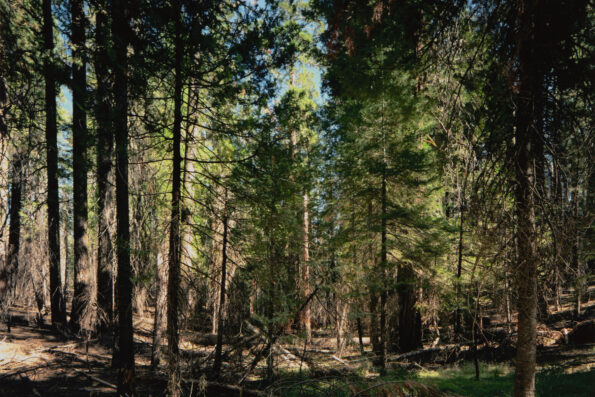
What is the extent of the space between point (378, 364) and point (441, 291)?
3.60 meters

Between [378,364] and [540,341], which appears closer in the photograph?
[378,364]

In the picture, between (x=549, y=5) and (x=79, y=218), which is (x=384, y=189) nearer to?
(x=549, y=5)

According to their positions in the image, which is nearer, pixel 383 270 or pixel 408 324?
pixel 383 270

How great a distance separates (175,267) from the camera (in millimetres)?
4688

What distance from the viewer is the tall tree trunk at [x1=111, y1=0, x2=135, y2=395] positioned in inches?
209

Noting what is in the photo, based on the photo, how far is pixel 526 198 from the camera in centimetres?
418

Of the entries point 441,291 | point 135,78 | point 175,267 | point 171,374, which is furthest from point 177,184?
point 441,291

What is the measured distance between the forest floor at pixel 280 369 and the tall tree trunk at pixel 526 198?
1492 millimetres

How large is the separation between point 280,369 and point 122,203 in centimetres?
587

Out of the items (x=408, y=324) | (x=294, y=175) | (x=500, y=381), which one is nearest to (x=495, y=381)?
(x=500, y=381)

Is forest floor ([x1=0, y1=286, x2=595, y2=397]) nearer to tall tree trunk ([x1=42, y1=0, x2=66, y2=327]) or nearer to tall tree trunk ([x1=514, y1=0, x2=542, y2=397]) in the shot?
tall tree trunk ([x1=42, y1=0, x2=66, y2=327])

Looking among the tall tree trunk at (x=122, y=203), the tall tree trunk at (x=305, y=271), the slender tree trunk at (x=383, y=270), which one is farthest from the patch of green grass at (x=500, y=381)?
the tall tree trunk at (x=122, y=203)

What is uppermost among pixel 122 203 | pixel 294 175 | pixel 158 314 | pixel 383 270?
pixel 294 175

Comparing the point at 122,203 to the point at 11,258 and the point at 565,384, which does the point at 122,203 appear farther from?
the point at 565,384
